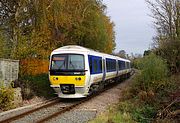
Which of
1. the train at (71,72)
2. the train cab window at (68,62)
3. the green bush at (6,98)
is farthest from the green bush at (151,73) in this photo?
the green bush at (6,98)

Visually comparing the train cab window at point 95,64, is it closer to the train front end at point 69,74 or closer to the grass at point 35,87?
the train front end at point 69,74

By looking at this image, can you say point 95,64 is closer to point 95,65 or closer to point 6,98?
point 95,65

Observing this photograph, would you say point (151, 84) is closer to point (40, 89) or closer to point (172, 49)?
point (172, 49)

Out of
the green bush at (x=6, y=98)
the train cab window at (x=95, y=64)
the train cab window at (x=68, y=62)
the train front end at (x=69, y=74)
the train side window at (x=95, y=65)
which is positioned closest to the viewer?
the green bush at (x=6, y=98)

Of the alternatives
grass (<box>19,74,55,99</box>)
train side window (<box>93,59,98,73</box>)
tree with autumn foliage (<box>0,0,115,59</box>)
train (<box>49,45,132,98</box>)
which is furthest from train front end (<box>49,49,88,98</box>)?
tree with autumn foliage (<box>0,0,115,59</box>)

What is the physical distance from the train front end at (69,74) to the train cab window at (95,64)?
891 mm

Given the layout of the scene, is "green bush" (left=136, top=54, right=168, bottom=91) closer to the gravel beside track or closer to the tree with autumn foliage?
the gravel beside track

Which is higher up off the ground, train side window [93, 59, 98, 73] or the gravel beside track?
train side window [93, 59, 98, 73]

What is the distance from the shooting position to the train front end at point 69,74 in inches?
757

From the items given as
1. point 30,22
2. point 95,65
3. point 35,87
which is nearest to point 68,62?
point 95,65

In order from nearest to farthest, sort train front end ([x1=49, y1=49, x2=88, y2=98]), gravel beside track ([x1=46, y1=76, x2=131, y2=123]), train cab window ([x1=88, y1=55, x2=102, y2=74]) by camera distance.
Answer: gravel beside track ([x1=46, y1=76, x2=131, y2=123]) → train front end ([x1=49, y1=49, x2=88, y2=98]) → train cab window ([x1=88, y1=55, x2=102, y2=74])

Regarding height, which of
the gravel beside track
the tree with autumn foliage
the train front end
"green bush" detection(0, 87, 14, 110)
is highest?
the tree with autumn foliage

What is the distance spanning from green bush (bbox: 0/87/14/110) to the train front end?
3236 mm

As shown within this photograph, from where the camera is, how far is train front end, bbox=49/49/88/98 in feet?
63.1
